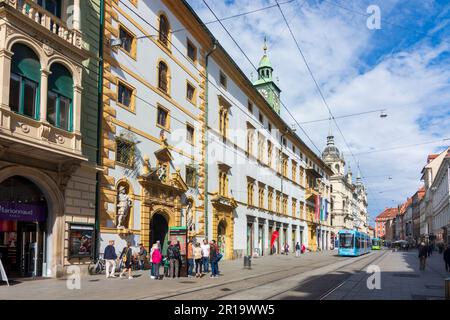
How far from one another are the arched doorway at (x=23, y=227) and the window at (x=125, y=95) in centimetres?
718

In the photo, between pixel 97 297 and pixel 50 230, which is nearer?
pixel 97 297

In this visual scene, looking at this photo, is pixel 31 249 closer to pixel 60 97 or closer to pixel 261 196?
pixel 60 97

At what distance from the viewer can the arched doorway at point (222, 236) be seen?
36094 millimetres

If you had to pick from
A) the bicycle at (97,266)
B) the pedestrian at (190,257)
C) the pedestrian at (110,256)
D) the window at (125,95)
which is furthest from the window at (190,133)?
the pedestrian at (110,256)

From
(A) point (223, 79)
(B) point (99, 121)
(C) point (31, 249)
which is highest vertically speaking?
(A) point (223, 79)

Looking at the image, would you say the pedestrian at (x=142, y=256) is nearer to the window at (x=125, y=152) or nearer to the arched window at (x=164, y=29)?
the window at (x=125, y=152)

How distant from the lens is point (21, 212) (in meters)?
17.8

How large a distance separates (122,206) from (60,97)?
6.65 metres

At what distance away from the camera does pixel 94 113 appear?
2155cm

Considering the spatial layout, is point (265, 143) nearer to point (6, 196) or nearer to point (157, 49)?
point (157, 49)

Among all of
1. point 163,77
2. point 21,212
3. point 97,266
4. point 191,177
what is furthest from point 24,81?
point 191,177

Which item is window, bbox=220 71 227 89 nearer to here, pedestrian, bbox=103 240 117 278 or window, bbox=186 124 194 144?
window, bbox=186 124 194 144
